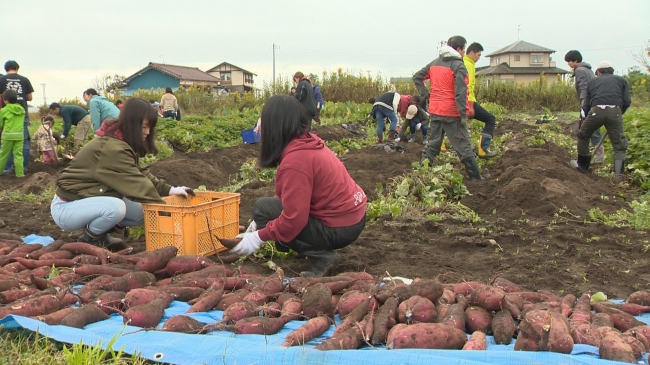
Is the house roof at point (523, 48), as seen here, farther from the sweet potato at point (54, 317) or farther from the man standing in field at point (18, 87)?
the sweet potato at point (54, 317)

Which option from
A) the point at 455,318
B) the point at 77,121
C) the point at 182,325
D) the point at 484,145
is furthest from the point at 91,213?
the point at 77,121

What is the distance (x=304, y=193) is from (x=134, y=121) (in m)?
1.75

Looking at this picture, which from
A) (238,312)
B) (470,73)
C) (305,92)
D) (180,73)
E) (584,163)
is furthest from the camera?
(180,73)

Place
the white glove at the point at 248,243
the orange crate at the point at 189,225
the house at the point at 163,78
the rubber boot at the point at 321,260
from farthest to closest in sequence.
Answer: the house at the point at 163,78, the orange crate at the point at 189,225, the rubber boot at the point at 321,260, the white glove at the point at 248,243

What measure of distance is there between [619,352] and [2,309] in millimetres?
2984

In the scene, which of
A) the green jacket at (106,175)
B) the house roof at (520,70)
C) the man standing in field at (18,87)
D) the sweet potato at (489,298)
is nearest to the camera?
the sweet potato at (489,298)

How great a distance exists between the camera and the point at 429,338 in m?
2.59

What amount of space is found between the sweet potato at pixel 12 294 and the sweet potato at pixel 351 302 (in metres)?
1.86

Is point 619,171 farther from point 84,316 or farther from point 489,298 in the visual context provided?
point 84,316

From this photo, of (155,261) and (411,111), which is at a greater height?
(411,111)

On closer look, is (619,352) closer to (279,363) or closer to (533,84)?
(279,363)

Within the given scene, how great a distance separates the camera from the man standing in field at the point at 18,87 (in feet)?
34.0

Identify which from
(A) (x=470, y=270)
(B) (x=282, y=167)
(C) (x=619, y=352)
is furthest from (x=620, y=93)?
(C) (x=619, y=352)

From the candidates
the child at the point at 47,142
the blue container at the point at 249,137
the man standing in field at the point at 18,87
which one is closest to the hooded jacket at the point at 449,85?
Answer: the blue container at the point at 249,137
